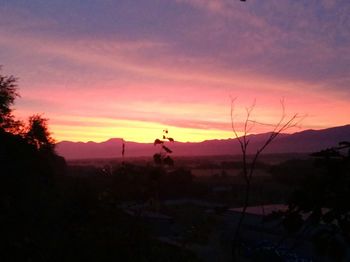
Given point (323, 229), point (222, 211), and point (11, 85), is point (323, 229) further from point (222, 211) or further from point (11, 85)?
point (11, 85)

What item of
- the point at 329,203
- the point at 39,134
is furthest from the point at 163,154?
the point at 39,134

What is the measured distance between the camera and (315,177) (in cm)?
271

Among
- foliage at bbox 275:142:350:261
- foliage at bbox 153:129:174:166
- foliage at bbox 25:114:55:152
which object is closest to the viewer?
foliage at bbox 275:142:350:261

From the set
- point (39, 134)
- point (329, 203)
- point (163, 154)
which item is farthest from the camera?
point (39, 134)

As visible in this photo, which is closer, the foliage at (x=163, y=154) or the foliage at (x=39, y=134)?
the foliage at (x=163, y=154)

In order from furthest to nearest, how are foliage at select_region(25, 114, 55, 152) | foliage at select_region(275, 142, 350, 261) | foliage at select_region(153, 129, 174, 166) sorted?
foliage at select_region(25, 114, 55, 152), foliage at select_region(153, 129, 174, 166), foliage at select_region(275, 142, 350, 261)

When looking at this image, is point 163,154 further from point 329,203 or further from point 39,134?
point 39,134

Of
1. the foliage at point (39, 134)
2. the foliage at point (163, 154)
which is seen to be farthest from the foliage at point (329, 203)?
the foliage at point (39, 134)

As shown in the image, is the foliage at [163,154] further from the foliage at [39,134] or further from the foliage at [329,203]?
the foliage at [39,134]

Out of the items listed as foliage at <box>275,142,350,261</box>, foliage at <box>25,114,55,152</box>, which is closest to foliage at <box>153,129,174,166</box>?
foliage at <box>275,142,350,261</box>

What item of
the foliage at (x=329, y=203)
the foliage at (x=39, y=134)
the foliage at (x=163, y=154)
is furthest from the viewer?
the foliage at (x=39, y=134)

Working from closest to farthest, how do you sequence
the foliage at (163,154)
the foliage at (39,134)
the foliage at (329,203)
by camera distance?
the foliage at (329,203) < the foliage at (163,154) < the foliage at (39,134)

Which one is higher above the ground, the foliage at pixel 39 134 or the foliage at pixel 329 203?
the foliage at pixel 39 134

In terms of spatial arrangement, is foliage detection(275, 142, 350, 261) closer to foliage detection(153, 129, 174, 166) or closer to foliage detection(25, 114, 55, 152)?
foliage detection(153, 129, 174, 166)
